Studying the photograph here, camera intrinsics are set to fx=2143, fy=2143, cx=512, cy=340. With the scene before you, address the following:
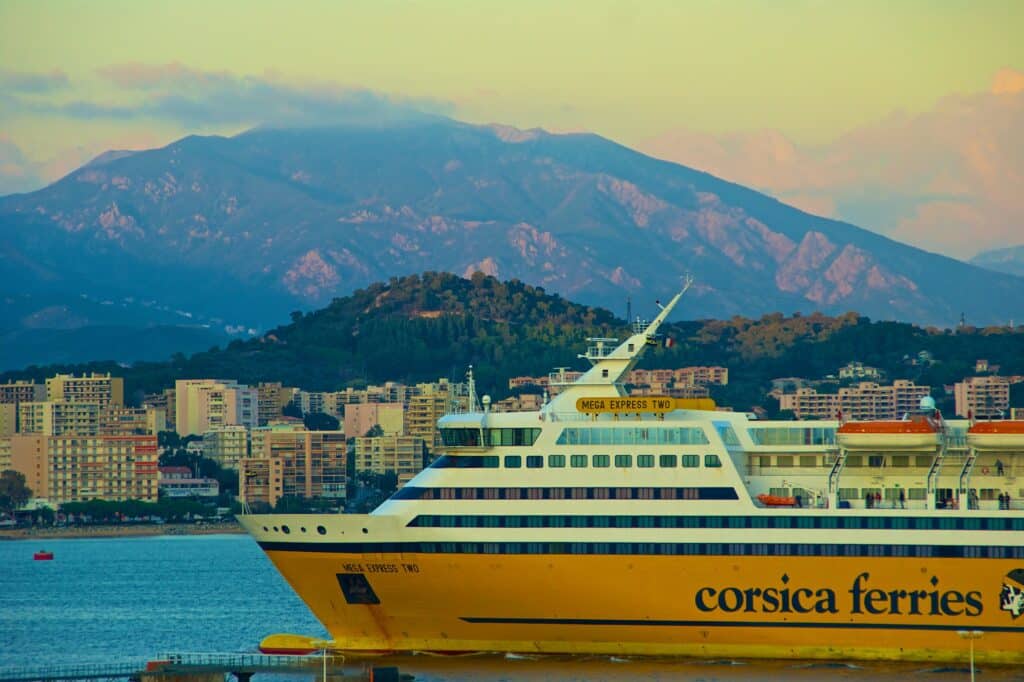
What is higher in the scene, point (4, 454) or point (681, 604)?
point (4, 454)

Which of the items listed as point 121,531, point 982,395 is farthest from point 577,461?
point 982,395

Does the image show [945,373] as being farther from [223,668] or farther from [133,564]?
[223,668]

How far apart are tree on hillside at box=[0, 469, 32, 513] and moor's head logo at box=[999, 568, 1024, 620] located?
107 m

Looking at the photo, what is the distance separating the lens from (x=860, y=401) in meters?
161

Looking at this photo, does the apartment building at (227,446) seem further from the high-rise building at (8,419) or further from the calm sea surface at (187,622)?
the calm sea surface at (187,622)

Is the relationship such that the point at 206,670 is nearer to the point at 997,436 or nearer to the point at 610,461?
the point at 610,461

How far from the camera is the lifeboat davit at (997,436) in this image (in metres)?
42.7

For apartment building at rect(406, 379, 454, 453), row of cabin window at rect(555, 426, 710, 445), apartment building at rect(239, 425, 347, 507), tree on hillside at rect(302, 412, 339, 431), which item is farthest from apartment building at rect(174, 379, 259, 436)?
row of cabin window at rect(555, 426, 710, 445)

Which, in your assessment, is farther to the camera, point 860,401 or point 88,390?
point 88,390

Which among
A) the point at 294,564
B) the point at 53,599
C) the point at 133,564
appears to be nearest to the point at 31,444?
the point at 133,564

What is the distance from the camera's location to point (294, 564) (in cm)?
4419

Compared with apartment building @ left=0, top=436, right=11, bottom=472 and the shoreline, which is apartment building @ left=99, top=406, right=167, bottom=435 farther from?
the shoreline

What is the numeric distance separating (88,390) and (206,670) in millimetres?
141677

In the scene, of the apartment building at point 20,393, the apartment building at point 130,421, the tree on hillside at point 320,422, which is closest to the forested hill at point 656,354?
the apartment building at point 20,393
